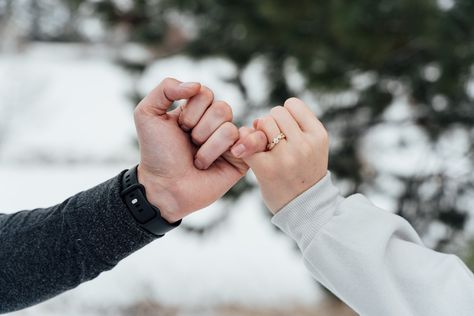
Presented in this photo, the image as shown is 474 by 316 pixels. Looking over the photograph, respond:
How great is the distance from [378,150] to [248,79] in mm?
872

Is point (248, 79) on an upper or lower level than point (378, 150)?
upper

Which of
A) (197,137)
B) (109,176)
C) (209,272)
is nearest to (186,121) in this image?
(197,137)

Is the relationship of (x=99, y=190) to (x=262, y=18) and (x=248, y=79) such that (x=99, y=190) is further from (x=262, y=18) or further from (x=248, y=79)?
(x=248, y=79)

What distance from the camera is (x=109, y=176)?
5.55 metres

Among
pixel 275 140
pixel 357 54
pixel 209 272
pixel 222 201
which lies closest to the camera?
pixel 275 140

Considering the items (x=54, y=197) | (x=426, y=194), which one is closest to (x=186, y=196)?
(x=426, y=194)

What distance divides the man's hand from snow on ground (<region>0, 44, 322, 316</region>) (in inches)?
68.1

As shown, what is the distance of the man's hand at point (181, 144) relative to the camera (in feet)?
2.32

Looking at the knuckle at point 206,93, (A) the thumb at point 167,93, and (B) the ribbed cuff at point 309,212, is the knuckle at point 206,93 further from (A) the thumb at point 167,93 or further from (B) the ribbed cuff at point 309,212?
(B) the ribbed cuff at point 309,212

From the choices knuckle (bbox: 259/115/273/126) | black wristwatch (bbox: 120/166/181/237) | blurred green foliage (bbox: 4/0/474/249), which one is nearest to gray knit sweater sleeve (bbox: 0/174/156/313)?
black wristwatch (bbox: 120/166/181/237)

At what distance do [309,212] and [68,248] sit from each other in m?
0.32

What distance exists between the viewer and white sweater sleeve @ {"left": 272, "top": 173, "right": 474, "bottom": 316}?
56 cm

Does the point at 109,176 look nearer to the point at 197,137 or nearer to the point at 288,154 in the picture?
the point at 197,137

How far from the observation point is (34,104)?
22.0 ft
